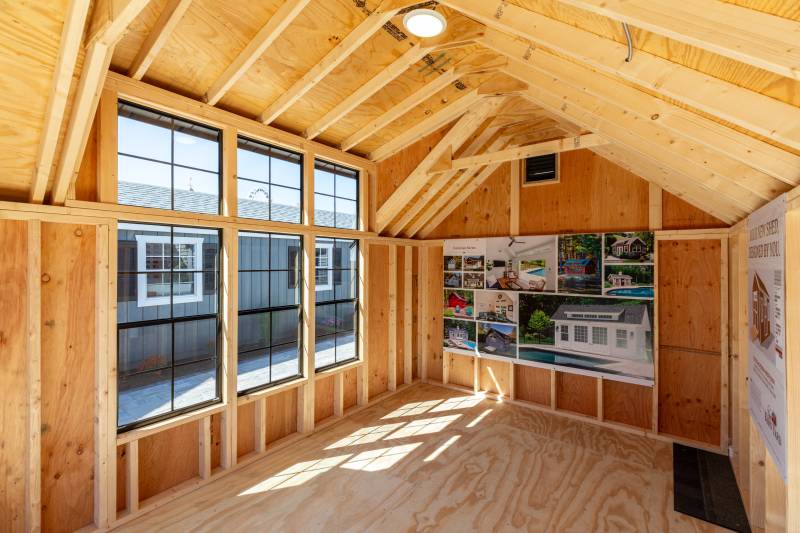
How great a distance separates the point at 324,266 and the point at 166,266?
242 cm

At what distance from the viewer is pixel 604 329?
4.94 meters

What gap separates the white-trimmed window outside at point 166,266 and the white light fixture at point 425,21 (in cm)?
256

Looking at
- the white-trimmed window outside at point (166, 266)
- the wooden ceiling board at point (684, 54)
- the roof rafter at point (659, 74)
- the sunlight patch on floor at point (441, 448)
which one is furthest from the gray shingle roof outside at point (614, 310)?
the white-trimmed window outside at point (166, 266)

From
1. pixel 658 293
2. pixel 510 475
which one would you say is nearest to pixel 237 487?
pixel 510 475

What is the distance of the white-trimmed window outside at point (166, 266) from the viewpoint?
12.2ft

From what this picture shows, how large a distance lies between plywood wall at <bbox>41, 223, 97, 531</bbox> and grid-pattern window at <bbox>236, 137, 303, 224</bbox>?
1.46 m

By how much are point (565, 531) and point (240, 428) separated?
325cm

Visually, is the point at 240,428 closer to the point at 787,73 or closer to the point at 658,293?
the point at 787,73

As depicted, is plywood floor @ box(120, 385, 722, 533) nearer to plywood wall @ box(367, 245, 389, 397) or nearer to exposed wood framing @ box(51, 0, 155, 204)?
plywood wall @ box(367, 245, 389, 397)

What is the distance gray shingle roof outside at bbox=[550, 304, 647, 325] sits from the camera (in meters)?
4.72

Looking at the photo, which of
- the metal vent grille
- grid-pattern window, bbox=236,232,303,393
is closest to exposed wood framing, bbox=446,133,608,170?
the metal vent grille

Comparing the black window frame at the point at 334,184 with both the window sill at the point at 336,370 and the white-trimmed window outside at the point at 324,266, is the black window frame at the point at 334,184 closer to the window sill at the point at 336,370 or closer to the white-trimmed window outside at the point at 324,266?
the white-trimmed window outside at the point at 324,266

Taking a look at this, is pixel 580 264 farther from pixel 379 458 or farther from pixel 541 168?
pixel 379 458

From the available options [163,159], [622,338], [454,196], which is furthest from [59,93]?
[622,338]
